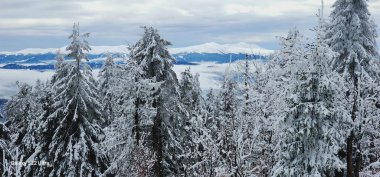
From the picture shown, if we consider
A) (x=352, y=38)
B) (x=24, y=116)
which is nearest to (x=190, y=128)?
(x=352, y=38)

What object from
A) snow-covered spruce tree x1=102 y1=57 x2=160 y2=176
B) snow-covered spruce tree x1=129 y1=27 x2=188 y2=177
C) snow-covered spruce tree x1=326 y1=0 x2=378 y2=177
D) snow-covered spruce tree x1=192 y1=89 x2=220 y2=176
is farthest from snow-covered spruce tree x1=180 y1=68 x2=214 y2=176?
snow-covered spruce tree x1=326 y1=0 x2=378 y2=177

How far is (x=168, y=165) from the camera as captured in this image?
24172 millimetres

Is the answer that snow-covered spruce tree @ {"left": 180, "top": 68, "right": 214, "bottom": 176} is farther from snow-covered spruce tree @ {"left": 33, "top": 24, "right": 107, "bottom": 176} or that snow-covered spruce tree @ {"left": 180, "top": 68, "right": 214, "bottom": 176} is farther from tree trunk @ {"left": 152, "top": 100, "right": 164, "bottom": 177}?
snow-covered spruce tree @ {"left": 33, "top": 24, "right": 107, "bottom": 176}

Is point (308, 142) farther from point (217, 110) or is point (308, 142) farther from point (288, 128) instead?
→ point (217, 110)

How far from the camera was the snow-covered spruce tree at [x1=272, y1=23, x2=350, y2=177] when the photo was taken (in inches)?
634

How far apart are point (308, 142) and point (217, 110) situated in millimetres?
39893

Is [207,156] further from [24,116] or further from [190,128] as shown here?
[24,116]

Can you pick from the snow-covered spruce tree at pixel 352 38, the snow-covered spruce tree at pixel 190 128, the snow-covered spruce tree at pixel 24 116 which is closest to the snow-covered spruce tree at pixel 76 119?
the snow-covered spruce tree at pixel 190 128

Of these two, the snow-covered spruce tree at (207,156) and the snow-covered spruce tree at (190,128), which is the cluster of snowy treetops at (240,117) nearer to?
the snow-covered spruce tree at (190,128)

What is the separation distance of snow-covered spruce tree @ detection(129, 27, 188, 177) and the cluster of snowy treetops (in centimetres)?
6

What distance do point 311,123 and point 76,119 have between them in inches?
529

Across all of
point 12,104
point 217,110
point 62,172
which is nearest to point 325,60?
point 62,172

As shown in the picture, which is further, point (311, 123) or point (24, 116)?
point (24, 116)

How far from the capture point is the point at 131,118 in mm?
23031
